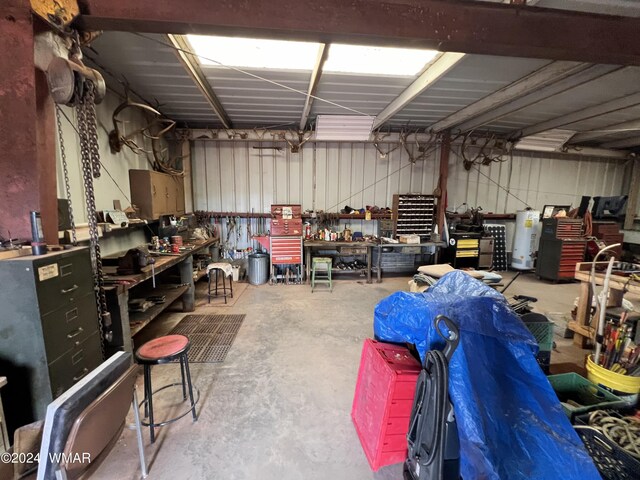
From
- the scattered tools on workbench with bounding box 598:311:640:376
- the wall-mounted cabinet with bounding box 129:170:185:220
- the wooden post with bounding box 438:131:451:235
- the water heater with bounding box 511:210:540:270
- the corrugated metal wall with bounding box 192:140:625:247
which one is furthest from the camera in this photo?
the water heater with bounding box 511:210:540:270

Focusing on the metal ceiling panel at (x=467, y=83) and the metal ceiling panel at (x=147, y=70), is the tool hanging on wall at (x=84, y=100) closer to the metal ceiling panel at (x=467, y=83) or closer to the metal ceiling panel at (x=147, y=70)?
the metal ceiling panel at (x=147, y=70)

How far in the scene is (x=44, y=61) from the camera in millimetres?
1599

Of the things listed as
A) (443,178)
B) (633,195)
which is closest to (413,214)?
(443,178)

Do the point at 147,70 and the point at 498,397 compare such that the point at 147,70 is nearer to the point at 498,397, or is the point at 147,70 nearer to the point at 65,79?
the point at 65,79

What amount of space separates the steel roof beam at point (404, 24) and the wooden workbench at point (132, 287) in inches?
71.3

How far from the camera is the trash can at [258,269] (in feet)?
16.3

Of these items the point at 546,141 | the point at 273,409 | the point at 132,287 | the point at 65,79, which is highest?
the point at 546,141

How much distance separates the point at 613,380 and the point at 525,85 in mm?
3034

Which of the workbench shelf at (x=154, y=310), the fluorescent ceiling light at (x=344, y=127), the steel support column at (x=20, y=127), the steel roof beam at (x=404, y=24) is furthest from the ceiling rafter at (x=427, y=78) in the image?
the workbench shelf at (x=154, y=310)

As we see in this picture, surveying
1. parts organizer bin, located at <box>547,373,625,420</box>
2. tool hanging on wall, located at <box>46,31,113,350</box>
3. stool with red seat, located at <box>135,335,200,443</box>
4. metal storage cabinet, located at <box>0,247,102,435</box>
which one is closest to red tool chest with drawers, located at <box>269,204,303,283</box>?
stool with red seat, located at <box>135,335,200,443</box>

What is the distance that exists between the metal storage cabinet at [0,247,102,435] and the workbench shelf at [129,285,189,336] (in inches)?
38.0

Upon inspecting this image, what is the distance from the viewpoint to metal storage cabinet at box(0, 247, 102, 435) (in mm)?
1350

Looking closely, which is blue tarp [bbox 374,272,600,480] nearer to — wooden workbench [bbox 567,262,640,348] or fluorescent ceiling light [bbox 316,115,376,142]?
wooden workbench [bbox 567,262,640,348]

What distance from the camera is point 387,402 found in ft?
4.85
